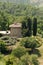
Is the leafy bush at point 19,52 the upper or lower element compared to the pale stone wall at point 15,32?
upper

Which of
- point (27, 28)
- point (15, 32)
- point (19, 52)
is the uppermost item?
point (19, 52)

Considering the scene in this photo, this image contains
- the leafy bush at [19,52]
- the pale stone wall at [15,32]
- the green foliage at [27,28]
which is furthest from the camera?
the pale stone wall at [15,32]

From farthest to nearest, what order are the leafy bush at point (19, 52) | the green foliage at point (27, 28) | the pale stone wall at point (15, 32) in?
the pale stone wall at point (15, 32) < the green foliage at point (27, 28) < the leafy bush at point (19, 52)

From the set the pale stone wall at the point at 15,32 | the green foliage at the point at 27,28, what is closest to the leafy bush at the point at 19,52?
the green foliage at the point at 27,28

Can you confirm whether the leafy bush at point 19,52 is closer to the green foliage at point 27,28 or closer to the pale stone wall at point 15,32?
the green foliage at point 27,28

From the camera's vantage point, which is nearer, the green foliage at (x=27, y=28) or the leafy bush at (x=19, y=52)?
the leafy bush at (x=19, y=52)

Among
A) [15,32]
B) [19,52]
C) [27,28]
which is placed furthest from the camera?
[27,28]

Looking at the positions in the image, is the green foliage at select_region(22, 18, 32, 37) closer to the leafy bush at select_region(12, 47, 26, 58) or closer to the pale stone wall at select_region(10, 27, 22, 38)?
the pale stone wall at select_region(10, 27, 22, 38)

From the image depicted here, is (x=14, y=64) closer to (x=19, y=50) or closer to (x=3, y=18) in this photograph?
(x=19, y=50)

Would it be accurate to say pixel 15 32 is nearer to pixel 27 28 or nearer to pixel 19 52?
pixel 27 28

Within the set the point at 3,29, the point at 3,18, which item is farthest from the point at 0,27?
the point at 3,18

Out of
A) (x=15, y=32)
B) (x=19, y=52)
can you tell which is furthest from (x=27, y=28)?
(x=19, y=52)
